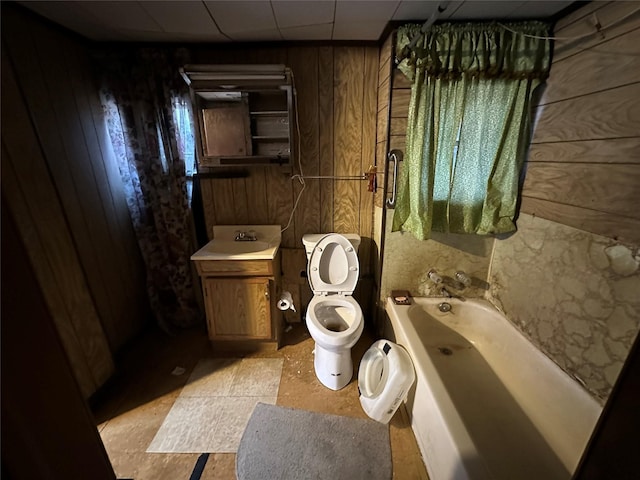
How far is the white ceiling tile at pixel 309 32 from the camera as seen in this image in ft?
5.14

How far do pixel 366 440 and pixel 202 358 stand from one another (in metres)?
1.26

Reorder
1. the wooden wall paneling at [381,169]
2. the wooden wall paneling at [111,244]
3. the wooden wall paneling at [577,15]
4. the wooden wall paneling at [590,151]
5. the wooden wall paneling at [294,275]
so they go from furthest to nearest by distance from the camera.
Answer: the wooden wall paneling at [294,275]
the wooden wall paneling at [381,169]
the wooden wall paneling at [111,244]
the wooden wall paneling at [577,15]
the wooden wall paneling at [590,151]

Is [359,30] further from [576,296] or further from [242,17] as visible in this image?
[576,296]

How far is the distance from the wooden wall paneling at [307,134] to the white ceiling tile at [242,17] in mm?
291

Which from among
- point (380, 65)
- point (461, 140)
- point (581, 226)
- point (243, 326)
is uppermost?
point (380, 65)

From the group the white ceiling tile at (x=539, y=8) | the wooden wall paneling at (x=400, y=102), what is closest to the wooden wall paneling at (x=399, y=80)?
the wooden wall paneling at (x=400, y=102)

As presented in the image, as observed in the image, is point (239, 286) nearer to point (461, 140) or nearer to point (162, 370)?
point (162, 370)

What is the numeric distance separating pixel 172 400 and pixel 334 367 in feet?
3.37

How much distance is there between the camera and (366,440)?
140 centimetres

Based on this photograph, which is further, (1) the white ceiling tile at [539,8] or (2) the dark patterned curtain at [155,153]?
(2) the dark patterned curtain at [155,153]

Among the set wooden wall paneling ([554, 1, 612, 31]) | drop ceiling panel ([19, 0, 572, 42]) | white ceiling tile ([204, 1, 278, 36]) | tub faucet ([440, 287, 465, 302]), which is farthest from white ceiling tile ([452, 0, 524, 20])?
tub faucet ([440, 287, 465, 302])

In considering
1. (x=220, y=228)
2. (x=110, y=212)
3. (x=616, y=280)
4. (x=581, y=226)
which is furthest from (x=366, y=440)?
(x=110, y=212)

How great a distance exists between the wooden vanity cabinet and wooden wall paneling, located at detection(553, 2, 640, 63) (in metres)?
1.97

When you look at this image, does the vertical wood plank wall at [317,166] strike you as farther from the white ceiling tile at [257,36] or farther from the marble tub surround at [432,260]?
the marble tub surround at [432,260]
